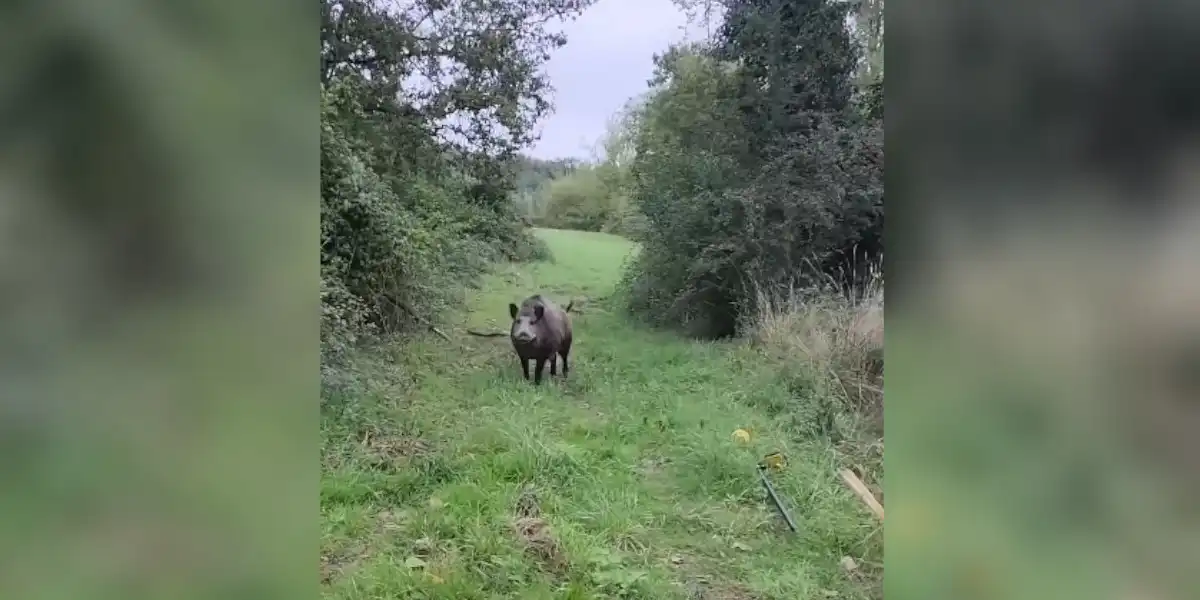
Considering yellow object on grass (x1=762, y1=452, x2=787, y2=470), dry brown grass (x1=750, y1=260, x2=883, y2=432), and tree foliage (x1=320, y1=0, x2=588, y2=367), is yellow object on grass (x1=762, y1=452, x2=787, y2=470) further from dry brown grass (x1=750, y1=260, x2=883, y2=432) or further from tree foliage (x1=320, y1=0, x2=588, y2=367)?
tree foliage (x1=320, y1=0, x2=588, y2=367)

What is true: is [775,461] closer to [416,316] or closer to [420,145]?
[416,316]

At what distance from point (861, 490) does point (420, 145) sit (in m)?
1.64

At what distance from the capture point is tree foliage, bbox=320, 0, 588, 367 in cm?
216

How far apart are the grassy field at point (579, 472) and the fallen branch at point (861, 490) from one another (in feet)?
0.09

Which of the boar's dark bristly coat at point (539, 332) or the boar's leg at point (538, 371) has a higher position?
the boar's dark bristly coat at point (539, 332)

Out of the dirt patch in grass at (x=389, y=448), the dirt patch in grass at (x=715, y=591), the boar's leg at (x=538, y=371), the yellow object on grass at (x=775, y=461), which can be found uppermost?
the boar's leg at (x=538, y=371)

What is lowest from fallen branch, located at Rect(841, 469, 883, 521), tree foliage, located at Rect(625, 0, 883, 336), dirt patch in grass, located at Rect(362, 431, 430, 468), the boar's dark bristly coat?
fallen branch, located at Rect(841, 469, 883, 521)

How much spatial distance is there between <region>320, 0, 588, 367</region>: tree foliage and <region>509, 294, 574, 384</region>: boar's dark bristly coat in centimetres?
19

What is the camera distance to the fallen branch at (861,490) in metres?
1.84

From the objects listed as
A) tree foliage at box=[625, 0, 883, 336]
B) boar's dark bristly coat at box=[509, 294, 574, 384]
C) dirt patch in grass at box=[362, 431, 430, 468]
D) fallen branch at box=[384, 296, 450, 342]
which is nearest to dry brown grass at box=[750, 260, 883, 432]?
tree foliage at box=[625, 0, 883, 336]

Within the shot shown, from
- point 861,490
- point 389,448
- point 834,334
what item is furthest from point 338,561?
point 834,334

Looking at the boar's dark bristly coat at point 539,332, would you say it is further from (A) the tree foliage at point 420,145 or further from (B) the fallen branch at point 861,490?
(B) the fallen branch at point 861,490
